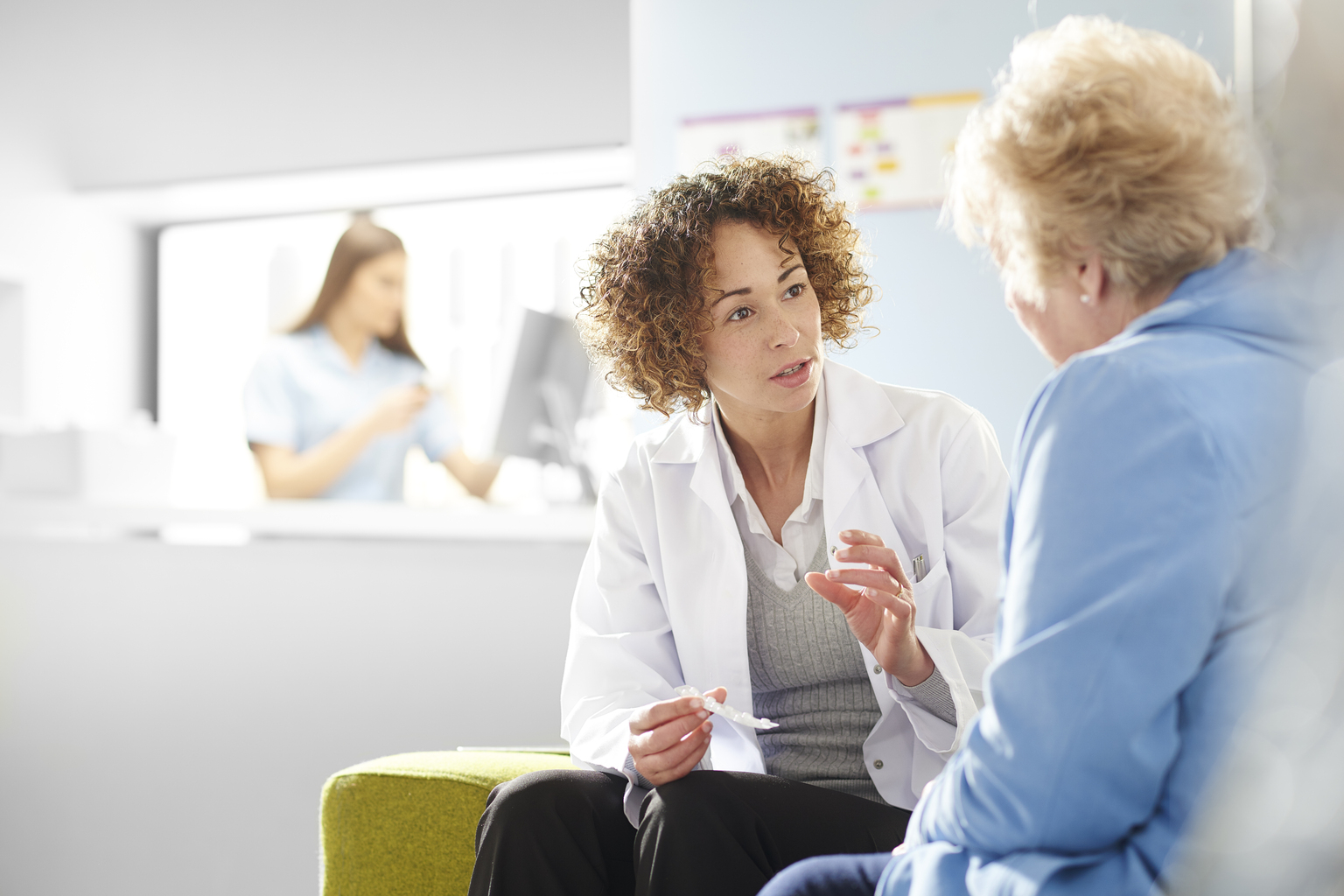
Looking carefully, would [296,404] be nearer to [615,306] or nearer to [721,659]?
[615,306]

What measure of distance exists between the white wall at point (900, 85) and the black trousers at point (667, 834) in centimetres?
115

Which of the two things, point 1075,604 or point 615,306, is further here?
point 615,306

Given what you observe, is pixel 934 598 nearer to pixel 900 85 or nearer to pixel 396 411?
pixel 900 85

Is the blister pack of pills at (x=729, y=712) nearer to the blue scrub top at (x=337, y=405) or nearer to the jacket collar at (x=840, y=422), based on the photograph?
the jacket collar at (x=840, y=422)

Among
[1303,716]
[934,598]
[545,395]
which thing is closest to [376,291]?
[545,395]

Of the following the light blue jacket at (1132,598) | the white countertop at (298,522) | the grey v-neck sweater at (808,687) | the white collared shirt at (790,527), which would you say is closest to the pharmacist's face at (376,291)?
the white countertop at (298,522)

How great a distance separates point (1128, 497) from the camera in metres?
0.68

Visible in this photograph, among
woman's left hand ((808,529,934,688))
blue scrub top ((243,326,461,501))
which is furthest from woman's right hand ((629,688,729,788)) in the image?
blue scrub top ((243,326,461,501))

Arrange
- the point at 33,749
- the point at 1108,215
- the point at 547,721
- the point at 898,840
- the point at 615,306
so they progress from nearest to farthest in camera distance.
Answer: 1. the point at 1108,215
2. the point at 898,840
3. the point at 615,306
4. the point at 547,721
5. the point at 33,749

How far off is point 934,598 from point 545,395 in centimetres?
145

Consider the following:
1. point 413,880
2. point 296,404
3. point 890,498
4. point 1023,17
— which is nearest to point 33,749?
point 296,404

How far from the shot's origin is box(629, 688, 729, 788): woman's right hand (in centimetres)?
124

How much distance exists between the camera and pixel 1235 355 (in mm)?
726

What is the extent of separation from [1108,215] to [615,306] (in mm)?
918
